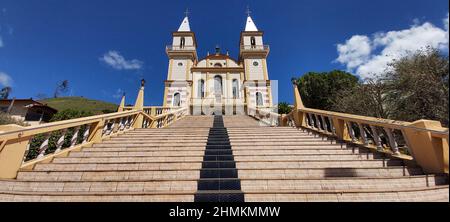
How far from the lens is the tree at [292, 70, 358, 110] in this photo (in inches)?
903

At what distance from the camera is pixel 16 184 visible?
2.85 meters

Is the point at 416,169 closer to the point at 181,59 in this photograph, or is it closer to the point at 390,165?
the point at 390,165

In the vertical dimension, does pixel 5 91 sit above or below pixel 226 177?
above

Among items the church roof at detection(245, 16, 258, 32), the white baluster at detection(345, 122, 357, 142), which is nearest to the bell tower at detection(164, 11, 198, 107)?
the church roof at detection(245, 16, 258, 32)

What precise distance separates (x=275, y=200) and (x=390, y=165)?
265cm

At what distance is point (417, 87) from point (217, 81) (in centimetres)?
2315

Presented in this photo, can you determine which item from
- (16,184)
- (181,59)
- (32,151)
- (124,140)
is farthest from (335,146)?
(181,59)

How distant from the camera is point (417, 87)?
18.6 ft

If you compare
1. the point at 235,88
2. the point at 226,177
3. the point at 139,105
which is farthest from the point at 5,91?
the point at 226,177

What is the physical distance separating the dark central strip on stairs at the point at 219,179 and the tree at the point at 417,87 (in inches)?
116

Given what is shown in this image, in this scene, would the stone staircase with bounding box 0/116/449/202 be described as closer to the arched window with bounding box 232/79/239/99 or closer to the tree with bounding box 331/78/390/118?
the tree with bounding box 331/78/390/118

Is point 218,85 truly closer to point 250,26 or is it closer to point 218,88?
point 218,88

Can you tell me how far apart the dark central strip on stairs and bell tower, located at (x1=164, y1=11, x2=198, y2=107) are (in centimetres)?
2085

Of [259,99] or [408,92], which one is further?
[259,99]
